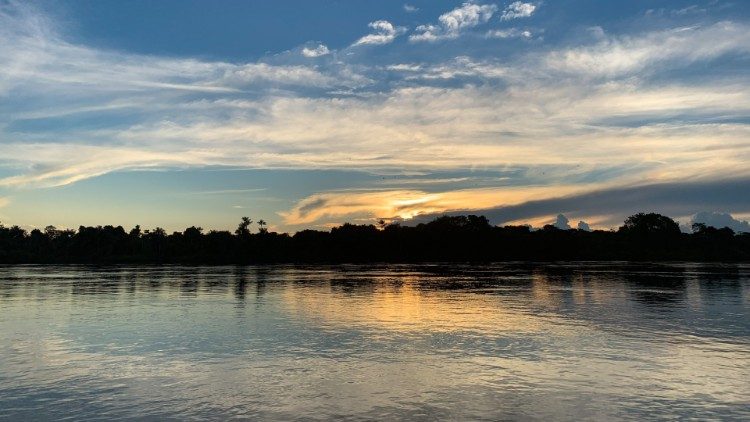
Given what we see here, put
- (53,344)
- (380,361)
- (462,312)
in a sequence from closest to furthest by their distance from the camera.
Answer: (380,361) → (53,344) → (462,312)

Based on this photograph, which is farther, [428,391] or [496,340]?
[496,340]

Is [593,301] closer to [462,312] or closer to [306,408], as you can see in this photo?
[462,312]

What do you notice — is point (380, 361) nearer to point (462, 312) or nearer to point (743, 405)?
point (743, 405)

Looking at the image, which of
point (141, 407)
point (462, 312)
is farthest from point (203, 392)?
point (462, 312)

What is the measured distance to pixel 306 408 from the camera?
16281mm

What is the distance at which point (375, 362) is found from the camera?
2241 centimetres

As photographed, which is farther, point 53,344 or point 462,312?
point 462,312

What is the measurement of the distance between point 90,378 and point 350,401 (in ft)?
32.9

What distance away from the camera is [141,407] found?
54.0ft

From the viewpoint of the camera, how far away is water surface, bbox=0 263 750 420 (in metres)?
16.4

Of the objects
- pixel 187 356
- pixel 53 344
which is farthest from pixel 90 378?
pixel 53 344

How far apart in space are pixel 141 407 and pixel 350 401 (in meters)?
6.26

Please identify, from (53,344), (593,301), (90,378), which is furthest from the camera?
(593,301)

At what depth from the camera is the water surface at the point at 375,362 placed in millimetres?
16359
